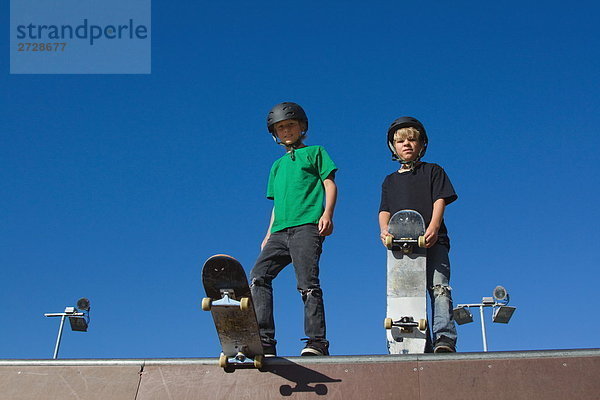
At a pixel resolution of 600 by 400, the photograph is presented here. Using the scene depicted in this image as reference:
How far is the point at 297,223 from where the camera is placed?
16.8 ft

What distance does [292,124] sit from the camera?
5.66 meters

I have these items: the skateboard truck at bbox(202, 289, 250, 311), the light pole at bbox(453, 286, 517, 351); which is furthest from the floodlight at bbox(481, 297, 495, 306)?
the skateboard truck at bbox(202, 289, 250, 311)

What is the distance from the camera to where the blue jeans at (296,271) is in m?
4.70

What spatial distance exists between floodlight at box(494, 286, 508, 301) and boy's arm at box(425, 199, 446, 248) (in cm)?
933

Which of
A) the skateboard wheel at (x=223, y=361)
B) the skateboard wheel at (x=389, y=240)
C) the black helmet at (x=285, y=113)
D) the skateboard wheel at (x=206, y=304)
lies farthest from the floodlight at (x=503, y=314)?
the skateboard wheel at (x=206, y=304)

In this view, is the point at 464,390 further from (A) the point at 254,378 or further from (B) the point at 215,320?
(B) the point at 215,320

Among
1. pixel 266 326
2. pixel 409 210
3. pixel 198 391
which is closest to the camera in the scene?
pixel 198 391

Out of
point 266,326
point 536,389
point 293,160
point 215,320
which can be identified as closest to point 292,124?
point 293,160

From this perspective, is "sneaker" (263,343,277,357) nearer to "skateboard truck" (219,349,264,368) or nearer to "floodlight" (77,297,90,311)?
"skateboard truck" (219,349,264,368)

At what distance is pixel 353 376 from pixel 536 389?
111 cm

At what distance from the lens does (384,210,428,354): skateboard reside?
15.9 ft

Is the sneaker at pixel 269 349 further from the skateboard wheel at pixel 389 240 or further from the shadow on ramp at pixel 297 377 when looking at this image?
the skateboard wheel at pixel 389 240

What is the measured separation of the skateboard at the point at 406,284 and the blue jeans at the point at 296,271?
60 centimetres

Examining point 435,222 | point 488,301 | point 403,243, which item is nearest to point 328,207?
point 403,243
